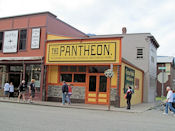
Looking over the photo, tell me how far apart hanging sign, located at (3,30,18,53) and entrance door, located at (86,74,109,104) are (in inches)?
340

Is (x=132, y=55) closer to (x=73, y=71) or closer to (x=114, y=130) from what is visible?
(x=73, y=71)

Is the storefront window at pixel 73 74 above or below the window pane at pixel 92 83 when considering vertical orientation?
above

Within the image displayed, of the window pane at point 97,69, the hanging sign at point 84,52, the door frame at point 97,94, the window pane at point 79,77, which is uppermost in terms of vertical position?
the hanging sign at point 84,52

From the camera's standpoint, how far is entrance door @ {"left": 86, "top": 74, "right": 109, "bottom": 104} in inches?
714

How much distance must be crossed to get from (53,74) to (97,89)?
14.3 feet

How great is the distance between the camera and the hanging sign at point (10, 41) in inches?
879

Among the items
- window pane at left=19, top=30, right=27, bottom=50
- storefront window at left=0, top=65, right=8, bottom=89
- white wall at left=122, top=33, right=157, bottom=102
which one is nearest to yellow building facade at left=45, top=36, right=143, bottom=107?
window pane at left=19, top=30, right=27, bottom=50

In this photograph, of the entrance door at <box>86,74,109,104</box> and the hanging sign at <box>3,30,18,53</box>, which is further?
the hanging sign at <box>3,30,18,53</box>

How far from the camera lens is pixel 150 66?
2898cm

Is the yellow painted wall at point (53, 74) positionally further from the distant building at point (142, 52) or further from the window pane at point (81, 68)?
the distant building at point (142, 52)

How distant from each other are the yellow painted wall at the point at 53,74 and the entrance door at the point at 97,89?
317cm

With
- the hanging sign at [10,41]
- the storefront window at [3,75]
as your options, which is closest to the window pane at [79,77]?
the hanging sign at [10,41]

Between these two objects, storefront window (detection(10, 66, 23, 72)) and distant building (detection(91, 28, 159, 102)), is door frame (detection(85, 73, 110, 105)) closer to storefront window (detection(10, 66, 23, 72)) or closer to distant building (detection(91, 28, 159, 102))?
storefront window (detection(10, 66, 23, 72))

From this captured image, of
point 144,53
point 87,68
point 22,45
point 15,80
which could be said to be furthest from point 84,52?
point 144,53
